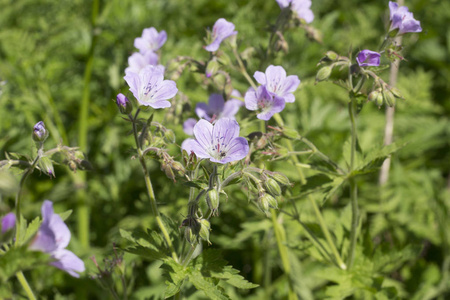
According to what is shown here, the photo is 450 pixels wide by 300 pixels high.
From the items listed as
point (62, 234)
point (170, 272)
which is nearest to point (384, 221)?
point (170, 272)

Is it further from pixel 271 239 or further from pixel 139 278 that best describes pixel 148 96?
pixel 139 278

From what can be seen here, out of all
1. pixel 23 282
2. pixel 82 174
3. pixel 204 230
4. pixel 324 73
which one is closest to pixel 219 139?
pixel 204 230

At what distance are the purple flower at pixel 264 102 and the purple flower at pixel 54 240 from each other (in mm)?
1114

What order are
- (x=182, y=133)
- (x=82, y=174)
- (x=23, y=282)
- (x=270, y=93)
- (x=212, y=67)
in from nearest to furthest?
1. (x=23, y=282)
2. (x=270, y=93)
3. (x=212, y=67)
4. (x=182, y=133)
5. (x=82, y=174)

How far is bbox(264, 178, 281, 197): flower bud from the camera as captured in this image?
207 cm

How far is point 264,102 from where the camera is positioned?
238cm

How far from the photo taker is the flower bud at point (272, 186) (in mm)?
2074

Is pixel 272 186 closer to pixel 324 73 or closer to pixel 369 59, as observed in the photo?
pixel 324 73

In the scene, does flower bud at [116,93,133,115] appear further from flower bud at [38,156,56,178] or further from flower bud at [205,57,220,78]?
flower bud at [205,57,220,78]

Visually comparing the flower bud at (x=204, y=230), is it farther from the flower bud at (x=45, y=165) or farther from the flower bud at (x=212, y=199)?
the flower bud at (x=45, y=165)

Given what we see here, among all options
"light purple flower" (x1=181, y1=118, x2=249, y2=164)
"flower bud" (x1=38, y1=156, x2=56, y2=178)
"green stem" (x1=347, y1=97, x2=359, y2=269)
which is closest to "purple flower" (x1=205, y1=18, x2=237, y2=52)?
"light purple flower" (x1=181, y1=118, x2=249, y2=164)

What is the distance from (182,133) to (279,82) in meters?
1.60

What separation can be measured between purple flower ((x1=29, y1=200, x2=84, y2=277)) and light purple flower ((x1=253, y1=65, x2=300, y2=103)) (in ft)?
4.24

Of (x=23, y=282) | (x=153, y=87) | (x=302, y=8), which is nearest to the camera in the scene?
(x=23, y=282)
